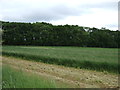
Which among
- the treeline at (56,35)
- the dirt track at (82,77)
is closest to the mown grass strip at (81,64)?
the dirt track at (82,77)

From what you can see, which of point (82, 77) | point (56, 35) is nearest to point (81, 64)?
point (82, 77)

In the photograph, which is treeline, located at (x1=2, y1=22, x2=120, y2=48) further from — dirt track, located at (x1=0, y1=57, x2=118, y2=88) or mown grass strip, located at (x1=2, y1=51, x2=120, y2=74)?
dirt track, located at (x1=0, y1=57, x2=118, y2=88)

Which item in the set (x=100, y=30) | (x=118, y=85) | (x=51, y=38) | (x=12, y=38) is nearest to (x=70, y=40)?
(x=51, y=38)

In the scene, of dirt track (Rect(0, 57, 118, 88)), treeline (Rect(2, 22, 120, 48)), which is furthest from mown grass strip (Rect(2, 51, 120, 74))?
treeline (Rect(2, 22, 120, 48))

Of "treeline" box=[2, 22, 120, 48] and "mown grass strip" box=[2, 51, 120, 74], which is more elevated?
"treeline" box=[2, 22, 120, 48]

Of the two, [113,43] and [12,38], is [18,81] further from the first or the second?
[113,43]

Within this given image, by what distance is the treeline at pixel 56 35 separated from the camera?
96.3 feet

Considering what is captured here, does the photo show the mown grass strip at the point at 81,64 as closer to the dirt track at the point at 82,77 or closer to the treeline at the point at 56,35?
the dirt track at the point at 82,77

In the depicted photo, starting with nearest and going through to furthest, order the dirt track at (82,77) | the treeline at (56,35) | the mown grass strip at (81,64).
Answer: the dirt track at (82,77) < the mown grass strip at (81,64) < the treeline at (56,35)

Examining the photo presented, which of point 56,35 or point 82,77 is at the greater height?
point 56,35

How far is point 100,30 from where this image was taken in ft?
122

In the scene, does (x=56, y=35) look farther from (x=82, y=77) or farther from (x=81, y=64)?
(x=82, y=77)

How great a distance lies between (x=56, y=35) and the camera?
32.0 metres

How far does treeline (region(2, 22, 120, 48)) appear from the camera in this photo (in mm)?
29359
